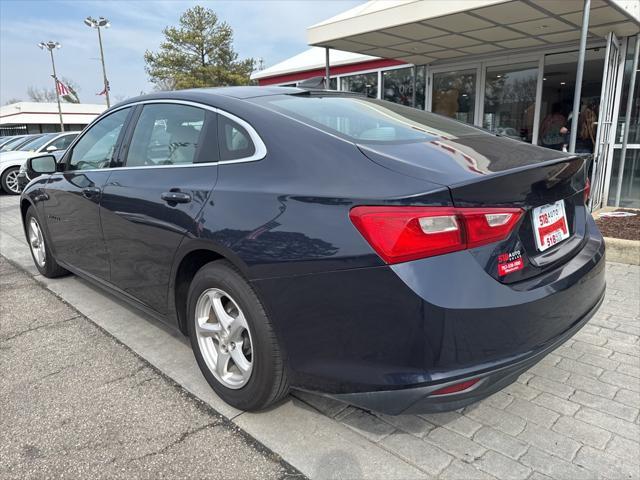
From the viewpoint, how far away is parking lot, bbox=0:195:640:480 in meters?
2.00

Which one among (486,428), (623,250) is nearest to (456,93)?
(623,250)

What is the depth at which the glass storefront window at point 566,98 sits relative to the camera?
762cm

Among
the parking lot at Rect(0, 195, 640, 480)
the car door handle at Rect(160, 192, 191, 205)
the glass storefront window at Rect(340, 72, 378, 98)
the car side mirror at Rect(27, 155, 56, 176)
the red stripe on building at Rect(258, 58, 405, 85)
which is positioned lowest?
the parking lot at Rect(0, 195, 640, 480)

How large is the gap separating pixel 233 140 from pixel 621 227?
5.25m

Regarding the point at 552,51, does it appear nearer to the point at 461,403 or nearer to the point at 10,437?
the point at 461,403

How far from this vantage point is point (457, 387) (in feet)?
5.59

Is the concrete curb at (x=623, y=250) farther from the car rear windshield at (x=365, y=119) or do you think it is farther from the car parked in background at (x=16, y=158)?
the car parked in background at (x=16, y=158)

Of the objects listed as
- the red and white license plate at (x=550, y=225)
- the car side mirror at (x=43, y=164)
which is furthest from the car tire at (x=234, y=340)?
the car side mirror at (x=43, y=164)

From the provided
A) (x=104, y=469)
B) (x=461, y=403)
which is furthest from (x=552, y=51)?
(x=104, y=469)

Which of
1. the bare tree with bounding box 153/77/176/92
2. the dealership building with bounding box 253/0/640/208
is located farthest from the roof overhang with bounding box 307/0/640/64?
the bare tree with bounding box 153/77/176/92

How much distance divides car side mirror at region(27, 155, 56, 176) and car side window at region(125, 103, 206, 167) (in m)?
1.31

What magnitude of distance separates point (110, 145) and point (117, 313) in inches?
51.7

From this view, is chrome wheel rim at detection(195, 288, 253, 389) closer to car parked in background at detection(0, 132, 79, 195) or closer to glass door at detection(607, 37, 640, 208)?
glass door at detection(607, 37, 640, 208)

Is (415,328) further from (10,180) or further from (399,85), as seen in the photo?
(10,180)
